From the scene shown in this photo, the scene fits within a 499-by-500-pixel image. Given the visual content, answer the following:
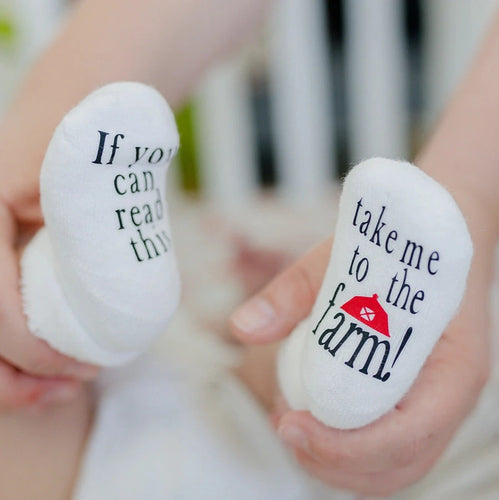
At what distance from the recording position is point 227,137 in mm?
1245

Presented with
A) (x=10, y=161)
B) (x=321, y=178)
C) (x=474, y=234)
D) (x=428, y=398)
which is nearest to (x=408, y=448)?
(x=428, y=398)

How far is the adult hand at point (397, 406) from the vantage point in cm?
44

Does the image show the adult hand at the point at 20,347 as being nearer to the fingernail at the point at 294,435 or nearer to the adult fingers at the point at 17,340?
the adult fingers at the point at 17,340

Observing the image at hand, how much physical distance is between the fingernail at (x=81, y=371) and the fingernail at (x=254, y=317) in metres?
0.13

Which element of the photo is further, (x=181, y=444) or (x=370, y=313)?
(x=181, y=444)

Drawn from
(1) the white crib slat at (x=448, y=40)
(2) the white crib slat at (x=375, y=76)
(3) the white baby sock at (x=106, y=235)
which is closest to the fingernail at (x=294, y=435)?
(3) the white baby sock at (x=106, y=235)

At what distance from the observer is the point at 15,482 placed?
0.56 meters

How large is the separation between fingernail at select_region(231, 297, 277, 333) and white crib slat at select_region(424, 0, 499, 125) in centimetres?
76

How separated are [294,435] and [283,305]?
9 cm

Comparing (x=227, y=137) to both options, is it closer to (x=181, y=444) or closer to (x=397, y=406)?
(x=181, y=444)

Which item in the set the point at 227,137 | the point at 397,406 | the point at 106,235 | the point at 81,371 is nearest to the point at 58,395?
the point at 81,371

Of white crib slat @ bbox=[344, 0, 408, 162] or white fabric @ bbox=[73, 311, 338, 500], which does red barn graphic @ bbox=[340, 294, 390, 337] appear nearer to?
white fabric @ bbox=[73, 311, 338, 500]

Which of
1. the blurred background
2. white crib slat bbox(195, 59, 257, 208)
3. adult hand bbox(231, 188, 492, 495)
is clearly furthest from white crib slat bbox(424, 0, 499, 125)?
adult hand bbox(231, 188, 492, 495)

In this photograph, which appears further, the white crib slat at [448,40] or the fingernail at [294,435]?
the white crib slat at [448,40]
